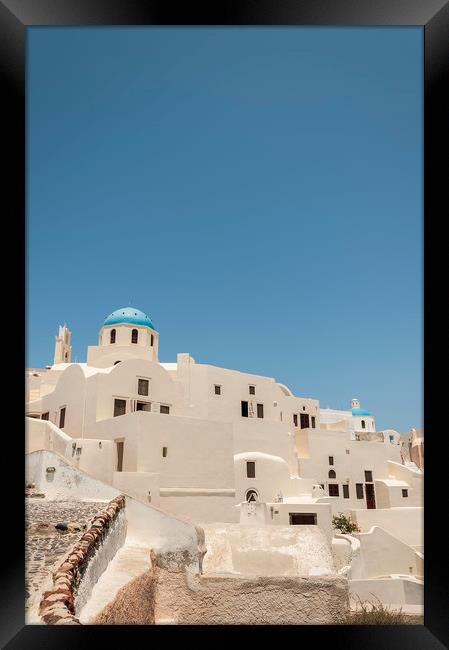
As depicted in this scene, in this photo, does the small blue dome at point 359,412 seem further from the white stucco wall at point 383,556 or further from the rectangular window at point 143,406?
the rectangular window at point 143,406

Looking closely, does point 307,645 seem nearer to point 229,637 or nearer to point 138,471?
point 229,637

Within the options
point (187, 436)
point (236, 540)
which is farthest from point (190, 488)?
point (236, 540)

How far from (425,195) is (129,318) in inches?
792

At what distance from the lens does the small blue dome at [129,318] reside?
72.8 feet

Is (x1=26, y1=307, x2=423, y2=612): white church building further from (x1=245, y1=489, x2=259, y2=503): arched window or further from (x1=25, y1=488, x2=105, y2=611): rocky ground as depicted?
(x1=25, y1=488, x2=105, y2=611): rocky ground

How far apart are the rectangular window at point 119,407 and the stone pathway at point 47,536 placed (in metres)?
8.09

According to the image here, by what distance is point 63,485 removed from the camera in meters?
9.69

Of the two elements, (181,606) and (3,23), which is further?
(181,606)

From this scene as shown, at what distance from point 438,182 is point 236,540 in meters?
9.00

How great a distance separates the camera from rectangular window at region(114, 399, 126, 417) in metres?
17.1

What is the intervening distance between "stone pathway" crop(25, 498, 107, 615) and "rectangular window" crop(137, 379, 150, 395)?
880 cm

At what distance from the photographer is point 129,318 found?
22.3m

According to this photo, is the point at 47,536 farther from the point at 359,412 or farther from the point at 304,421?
the point at 359,412

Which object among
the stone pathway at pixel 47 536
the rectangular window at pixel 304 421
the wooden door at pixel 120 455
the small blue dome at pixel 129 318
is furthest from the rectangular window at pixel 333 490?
the stone pathway at pixel 47 536
